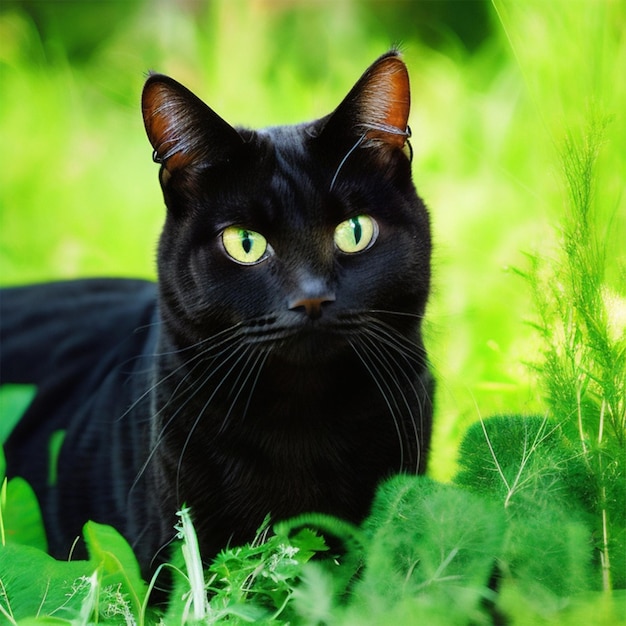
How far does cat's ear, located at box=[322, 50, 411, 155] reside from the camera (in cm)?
122

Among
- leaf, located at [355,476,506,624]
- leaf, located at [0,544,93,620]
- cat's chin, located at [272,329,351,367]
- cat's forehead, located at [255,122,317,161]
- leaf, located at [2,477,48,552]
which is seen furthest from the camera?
leaf, located at [2,477,48,552]

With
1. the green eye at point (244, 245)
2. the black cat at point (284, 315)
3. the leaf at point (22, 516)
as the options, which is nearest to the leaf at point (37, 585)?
the black cat at point (284, 315)

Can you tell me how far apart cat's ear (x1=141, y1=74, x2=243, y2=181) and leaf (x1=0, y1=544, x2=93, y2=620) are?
0.56m

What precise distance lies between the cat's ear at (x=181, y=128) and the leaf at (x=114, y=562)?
51cm

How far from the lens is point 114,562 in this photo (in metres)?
1.11

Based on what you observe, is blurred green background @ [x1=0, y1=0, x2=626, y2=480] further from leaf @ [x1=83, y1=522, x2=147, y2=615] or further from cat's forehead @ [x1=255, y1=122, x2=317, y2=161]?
leaf @ [x1=83, y1=522, x2=147, y2=615]

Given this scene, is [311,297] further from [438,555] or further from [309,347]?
[438,555]

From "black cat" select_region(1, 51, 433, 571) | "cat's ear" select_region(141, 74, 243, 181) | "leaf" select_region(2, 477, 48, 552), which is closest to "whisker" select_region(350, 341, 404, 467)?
"black cat" select_region(1, 51, 433, 571)

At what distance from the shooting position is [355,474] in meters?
1.28

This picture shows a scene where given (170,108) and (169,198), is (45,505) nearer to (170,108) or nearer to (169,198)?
(169,198)

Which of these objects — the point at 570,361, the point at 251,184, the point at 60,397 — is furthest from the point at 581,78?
the point at 60,397

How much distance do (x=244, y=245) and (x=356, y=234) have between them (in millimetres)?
154

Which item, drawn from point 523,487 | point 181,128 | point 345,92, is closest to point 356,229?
point 181,128

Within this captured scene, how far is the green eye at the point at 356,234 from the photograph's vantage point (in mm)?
1209
